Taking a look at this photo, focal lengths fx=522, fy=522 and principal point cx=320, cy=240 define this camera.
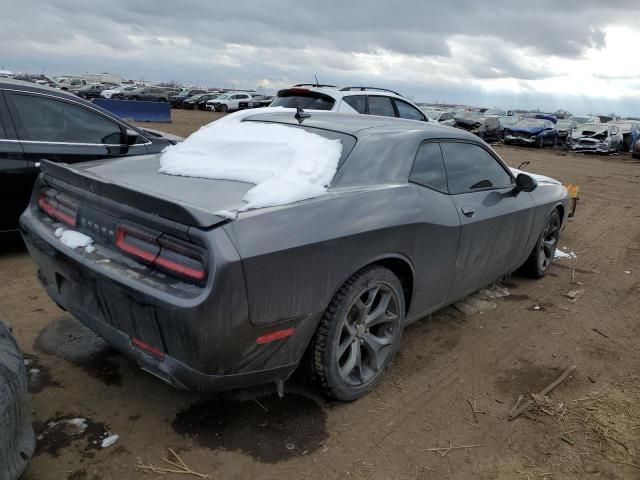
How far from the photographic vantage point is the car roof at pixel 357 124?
11.1 feet

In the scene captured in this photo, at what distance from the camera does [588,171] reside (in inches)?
623

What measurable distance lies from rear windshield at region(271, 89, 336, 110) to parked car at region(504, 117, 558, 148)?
60.8ft

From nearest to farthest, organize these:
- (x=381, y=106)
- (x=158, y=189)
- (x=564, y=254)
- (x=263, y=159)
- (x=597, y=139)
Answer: (x=158, y=189), (x=263, y=159), (x=564, y=254), (x=381, y=106), (x=597, y=139)

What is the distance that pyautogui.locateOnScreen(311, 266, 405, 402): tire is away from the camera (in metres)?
2.71

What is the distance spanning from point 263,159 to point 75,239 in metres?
1.13

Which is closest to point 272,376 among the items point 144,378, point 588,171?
point 144,378

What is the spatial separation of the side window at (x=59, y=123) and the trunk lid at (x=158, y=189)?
2.18 m

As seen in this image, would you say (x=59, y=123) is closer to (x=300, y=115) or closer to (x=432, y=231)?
(x=300, y=115)

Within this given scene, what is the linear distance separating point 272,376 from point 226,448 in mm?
432

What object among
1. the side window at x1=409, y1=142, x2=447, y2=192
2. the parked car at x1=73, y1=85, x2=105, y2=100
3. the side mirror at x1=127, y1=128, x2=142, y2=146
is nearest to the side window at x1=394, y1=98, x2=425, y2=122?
the side mirror at x1=127, y1=128, x2=142, y2=146

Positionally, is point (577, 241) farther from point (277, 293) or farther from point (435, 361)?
point (277, 293)

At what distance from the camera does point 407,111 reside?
31.0ft

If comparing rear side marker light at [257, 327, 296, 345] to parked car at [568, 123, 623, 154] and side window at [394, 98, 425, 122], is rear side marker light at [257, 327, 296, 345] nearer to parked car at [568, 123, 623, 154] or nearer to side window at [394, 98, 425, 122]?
side window at [394, 98, 425, 122]

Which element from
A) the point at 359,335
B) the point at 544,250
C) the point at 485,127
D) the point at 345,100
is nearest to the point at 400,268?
the point at 359,335
